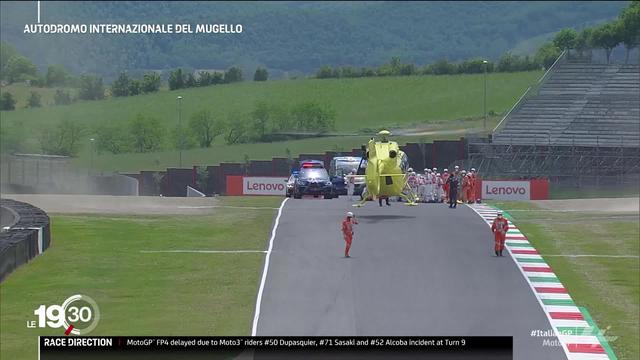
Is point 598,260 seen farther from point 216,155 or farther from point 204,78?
point 204,78

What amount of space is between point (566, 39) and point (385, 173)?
8.41 meters

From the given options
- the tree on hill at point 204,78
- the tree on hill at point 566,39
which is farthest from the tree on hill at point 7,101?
the tree on hill at point 566,39

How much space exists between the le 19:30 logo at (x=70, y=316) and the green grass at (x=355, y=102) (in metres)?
9.89

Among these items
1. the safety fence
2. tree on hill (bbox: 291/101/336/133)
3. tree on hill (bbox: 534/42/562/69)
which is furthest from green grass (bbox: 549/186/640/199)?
tree on hill (bbox: 291/101/336/133)

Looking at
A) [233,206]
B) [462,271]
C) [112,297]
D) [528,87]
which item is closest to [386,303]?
[462,271]

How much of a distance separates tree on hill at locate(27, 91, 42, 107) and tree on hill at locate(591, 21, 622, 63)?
1559cm

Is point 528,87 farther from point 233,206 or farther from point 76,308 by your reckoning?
point 76,308

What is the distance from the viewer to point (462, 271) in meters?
24.4

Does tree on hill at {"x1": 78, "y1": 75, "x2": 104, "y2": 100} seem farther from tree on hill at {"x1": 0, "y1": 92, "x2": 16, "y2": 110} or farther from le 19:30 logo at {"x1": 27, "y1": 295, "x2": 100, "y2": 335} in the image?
le 19:30 logo at {"x1": 27, "y1": 295, "x2": 100, "y2": 335}

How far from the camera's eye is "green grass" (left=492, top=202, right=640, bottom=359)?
25453mm

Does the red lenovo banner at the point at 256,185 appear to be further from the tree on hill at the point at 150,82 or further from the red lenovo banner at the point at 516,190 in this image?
the red lenovo banner at the point at 516,190

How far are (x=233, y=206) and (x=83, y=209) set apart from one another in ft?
13.7

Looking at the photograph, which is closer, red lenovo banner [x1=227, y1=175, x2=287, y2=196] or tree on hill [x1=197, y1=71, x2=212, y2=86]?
red lenovo banner [x1=227, y1=175, x2=287, y2=196]

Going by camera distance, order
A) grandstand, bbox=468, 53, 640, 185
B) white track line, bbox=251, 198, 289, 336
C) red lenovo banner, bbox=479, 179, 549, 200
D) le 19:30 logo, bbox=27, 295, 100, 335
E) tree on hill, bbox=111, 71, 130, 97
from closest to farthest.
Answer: le 19:30 logo, bbox=27, 295, 100, 335 < white track line, bbox=251, 198, 289, 336 < grandstand, bbox=468, 53, 640, 185 < red lenovo banner, bbox=479, 179, 549, 200 < tree on hill, bbox=111, 71, 130, 97
